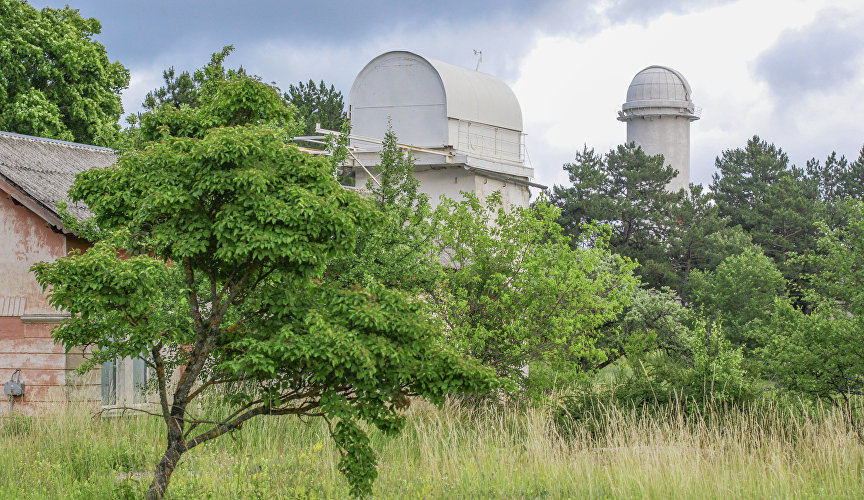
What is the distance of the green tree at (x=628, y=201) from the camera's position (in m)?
47.5

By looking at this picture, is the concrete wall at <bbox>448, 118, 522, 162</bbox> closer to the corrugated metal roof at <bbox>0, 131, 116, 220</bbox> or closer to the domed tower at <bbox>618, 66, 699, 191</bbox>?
the corrugated metal roof at <bbox>0, 131, 116, 220</bbox>

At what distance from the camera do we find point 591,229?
18.9 m

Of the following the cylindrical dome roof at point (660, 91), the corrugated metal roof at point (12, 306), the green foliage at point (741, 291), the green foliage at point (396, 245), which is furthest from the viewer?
the cylindrical dome roof at point (660, 91)

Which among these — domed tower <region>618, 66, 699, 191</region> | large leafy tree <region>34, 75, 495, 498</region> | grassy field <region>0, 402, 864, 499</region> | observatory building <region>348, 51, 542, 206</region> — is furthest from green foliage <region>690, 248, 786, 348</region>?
large leafy tree <region>34, 75, 495, 498</region>

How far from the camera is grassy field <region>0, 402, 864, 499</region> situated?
10.5 meters

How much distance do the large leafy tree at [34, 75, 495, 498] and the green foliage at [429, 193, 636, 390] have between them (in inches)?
337

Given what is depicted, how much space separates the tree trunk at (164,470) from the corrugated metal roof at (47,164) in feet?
32.5

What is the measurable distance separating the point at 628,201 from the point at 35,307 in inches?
1352

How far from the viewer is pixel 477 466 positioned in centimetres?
1210

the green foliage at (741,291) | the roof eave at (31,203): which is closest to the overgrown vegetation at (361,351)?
the roof eave at (31,203)

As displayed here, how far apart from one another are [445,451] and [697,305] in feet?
108

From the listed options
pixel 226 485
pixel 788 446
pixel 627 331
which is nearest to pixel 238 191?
pixel 226 485

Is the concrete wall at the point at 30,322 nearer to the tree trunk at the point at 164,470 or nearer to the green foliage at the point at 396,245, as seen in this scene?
the green foliage at the point at 396,245

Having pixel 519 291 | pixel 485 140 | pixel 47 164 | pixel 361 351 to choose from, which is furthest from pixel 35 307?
pixel 485 140
